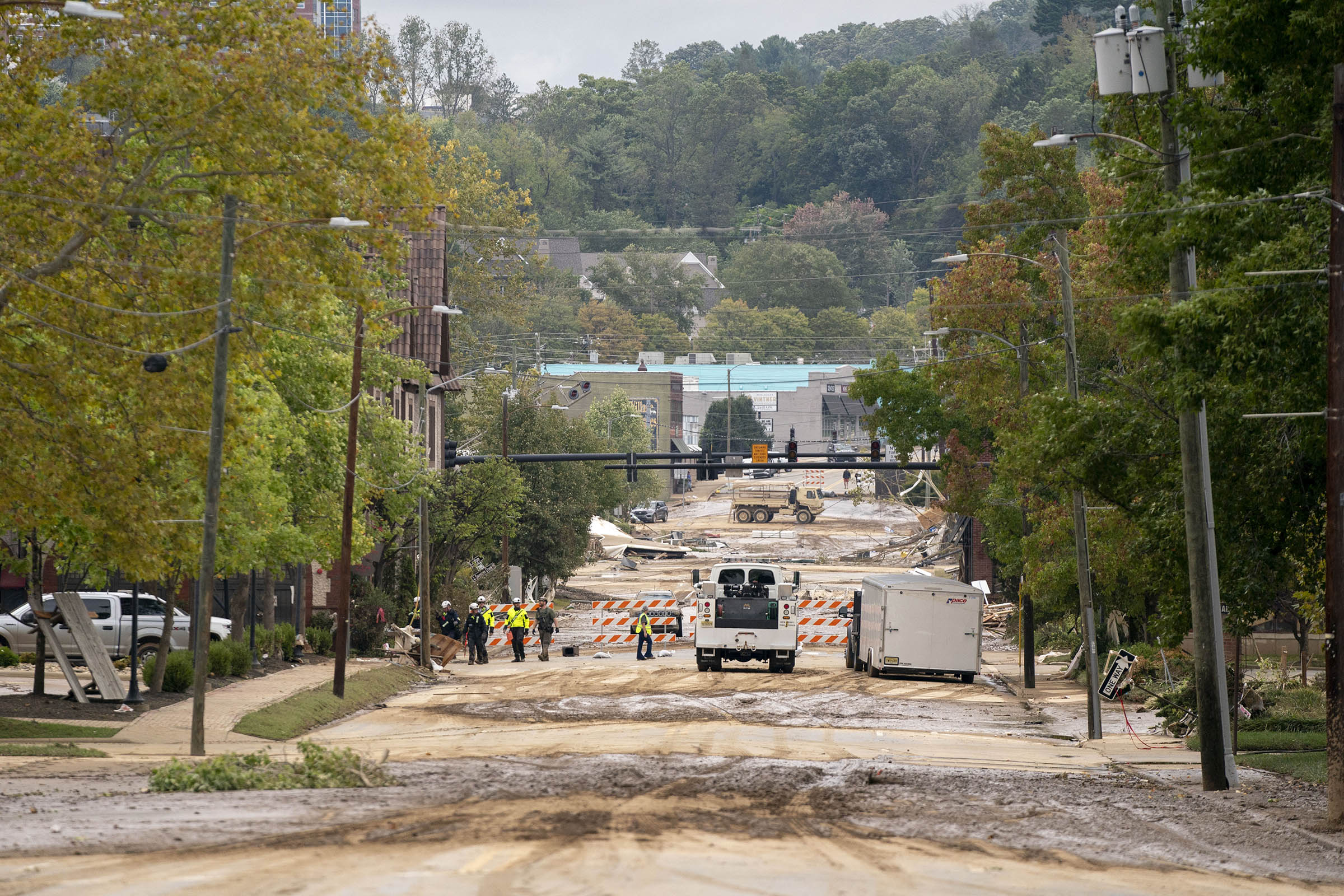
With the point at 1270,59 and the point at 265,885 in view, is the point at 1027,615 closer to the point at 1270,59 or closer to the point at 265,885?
the point at 1270,59

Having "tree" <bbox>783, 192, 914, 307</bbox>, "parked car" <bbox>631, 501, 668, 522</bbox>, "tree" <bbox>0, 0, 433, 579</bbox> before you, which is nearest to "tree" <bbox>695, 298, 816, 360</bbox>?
"tree" <bbox>783, 192, 914, 307</bbox>

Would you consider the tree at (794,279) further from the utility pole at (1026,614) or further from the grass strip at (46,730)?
the grass strip at (46,730)

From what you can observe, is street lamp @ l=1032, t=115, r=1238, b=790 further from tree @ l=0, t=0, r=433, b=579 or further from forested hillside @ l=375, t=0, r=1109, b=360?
forested hillside @ l=375, t=0, r=1109, b=360

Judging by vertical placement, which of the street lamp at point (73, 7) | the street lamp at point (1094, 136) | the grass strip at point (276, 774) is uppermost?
the street lamp at point (73, 7)

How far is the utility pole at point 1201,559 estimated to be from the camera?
1852 cm

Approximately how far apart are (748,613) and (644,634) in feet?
19.6

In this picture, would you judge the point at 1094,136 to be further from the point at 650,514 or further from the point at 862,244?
the point at 862,244

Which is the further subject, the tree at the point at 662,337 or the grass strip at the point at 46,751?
the tree at the point at 662,337

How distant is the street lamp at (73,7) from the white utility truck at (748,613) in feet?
69.9

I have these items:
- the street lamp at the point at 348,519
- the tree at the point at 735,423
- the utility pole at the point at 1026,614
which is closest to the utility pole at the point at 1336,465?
the street lamp at the point at 348,519

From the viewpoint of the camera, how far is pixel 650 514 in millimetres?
110438

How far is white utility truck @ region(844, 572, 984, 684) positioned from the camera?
35.8 m

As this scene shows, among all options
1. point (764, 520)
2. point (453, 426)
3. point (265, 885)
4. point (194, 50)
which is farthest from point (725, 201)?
point (265, 885)

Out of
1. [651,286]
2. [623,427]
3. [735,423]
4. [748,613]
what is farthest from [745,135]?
[748,613]
